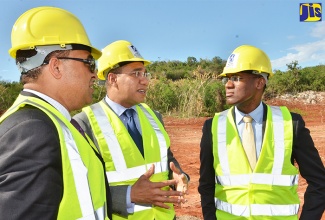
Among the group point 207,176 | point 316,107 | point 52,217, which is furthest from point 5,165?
point 316,107

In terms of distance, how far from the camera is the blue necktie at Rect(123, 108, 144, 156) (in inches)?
110

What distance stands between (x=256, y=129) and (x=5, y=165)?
2040mm

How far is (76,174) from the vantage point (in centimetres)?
137

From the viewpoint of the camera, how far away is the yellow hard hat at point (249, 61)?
302 centimetres

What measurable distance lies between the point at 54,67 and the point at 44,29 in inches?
7.7

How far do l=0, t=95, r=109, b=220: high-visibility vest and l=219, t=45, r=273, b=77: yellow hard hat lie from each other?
1840 mm

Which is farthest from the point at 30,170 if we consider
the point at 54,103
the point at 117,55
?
the point at 117,55

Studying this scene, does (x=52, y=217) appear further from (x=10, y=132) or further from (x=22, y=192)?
(x=10, y=132)

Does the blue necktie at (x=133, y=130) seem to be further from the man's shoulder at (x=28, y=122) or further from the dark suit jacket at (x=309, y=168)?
the man's shoulder at (x=28, y=122)

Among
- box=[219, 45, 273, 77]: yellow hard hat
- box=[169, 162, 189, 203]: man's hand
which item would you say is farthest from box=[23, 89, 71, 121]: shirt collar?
box=[219, 45, 273, 77]: yellow hard hat

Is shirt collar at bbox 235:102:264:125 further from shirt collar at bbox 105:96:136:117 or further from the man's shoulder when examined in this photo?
the man's shoulder

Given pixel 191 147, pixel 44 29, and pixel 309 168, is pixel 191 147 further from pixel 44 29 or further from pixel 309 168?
pixel 44 29

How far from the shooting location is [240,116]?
2889 mm

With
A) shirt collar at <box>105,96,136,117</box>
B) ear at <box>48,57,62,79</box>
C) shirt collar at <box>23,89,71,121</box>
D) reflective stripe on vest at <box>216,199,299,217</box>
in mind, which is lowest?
reflective stripe on vest at <box>216,199,299,217</box>
